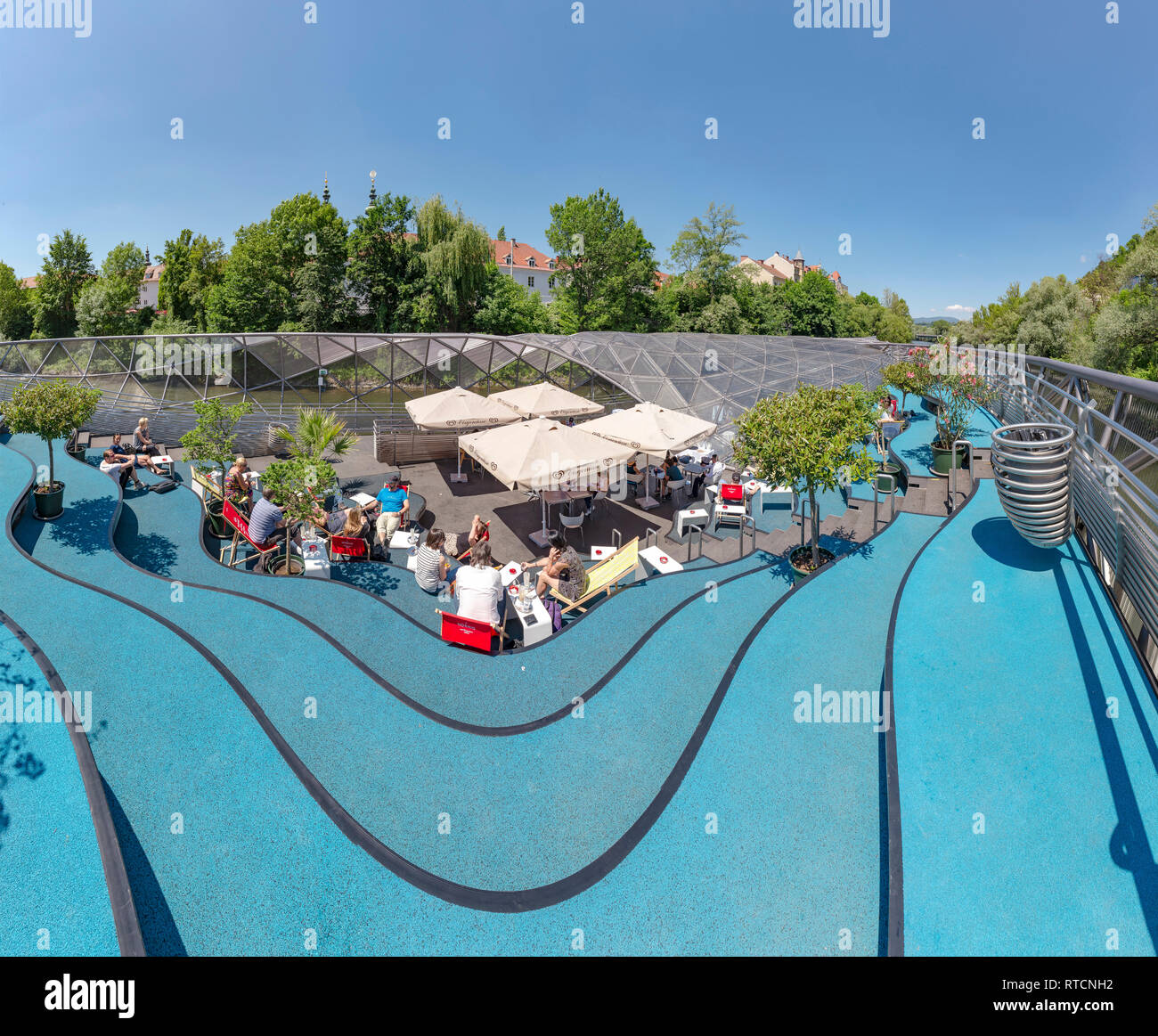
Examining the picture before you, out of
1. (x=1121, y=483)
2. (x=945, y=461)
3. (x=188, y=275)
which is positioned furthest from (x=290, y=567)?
(x=188, y=275)

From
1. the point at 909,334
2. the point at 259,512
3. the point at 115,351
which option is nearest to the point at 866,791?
the point at 259,512

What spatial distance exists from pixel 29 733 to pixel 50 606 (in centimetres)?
298

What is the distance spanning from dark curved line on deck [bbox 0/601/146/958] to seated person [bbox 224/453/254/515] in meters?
6.64

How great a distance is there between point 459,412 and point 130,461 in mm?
6931

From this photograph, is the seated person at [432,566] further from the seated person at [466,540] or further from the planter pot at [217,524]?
the planter pot at [217,524]

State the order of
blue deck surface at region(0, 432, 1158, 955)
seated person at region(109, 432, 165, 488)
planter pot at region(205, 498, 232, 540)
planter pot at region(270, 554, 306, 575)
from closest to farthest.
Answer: blue deck surface at region(0, 432, 1158, 955)
planter pot at region(270, 554, 306, 575)
planter pot at region(205, 498, 232, 540)
seated person at region(109, 432, 165, 488)

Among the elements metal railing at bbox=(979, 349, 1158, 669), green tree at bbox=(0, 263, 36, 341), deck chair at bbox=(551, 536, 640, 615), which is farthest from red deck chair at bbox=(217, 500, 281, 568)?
green tree at bbox=(0, 263, 36, 341)

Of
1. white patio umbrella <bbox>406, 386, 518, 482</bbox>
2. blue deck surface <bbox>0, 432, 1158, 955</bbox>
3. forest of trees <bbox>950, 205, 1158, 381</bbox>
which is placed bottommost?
blue deck surface <bbox>0, 432, 1158, 955</bbox>

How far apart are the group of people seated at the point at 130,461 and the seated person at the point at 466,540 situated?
685 centimetres

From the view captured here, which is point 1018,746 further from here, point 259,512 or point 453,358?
point 453,358

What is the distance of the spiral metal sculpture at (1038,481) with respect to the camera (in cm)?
449

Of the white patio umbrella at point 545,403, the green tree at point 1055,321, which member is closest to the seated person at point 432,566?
the white patio umbrella at point 545,403

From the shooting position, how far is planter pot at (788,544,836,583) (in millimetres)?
7582

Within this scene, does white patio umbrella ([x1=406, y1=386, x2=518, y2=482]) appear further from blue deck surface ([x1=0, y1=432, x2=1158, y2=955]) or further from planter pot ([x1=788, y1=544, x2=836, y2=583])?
planter pot ([x1=788, y1=544, x2=836, y2=583])
